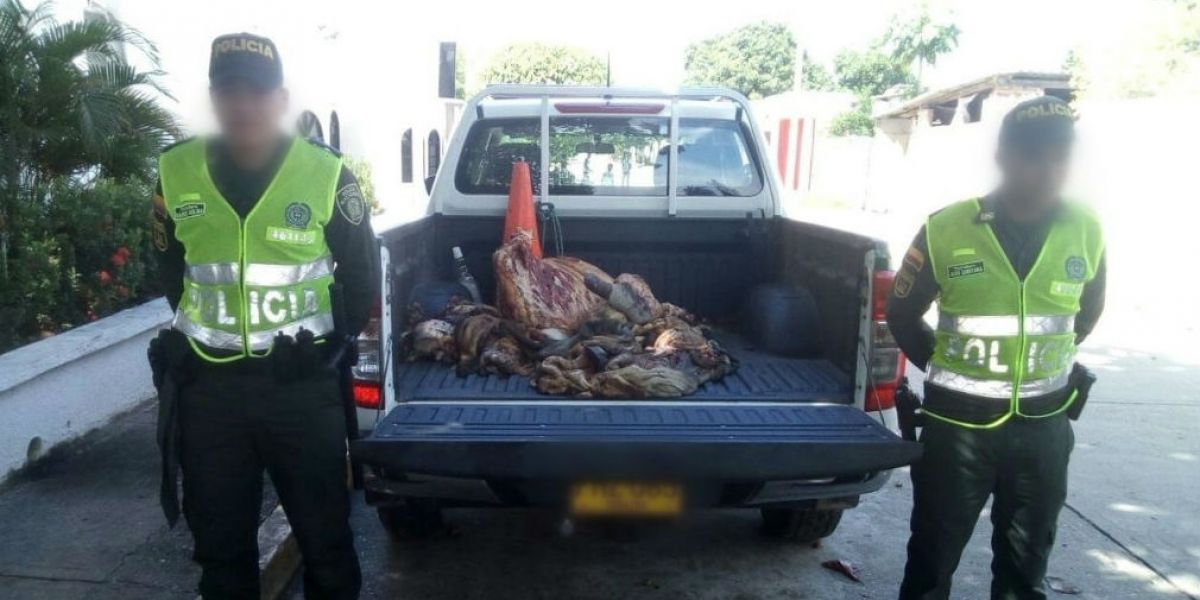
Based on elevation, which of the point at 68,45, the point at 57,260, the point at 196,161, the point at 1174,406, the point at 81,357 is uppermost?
the point at 68,45

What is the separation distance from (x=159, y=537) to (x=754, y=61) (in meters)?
66.8

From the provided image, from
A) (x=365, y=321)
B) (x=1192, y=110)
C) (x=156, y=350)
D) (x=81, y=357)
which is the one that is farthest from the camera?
(x=1192, y=110)

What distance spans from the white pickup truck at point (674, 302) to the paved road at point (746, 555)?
0.67 feet

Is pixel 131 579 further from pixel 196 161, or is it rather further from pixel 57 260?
pixel 57 260

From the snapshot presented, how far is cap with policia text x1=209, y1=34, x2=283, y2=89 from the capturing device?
2.86m

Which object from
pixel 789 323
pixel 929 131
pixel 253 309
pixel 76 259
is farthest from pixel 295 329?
pixel 929 131

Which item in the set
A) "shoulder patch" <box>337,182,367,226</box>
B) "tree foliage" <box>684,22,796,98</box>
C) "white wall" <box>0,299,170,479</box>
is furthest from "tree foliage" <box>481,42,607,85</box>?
"shoulder patch" <box>337,182,367,226</box>

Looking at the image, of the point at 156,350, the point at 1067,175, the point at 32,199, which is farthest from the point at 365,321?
the point at 32,199

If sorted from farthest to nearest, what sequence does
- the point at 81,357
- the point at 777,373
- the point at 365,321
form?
the point at 81,357, the point at 777,373, the point at 365,321

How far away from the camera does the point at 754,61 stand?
67562 millimetres

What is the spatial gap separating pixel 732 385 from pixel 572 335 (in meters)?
0.85

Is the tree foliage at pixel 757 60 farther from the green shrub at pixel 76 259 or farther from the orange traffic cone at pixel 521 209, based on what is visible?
the orange traffic cone at pixel 521 209

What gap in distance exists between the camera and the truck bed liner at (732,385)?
12.4 feet

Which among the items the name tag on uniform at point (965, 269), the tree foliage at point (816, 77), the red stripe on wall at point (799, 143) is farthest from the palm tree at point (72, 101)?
the tree foliage at point (816, 77)
